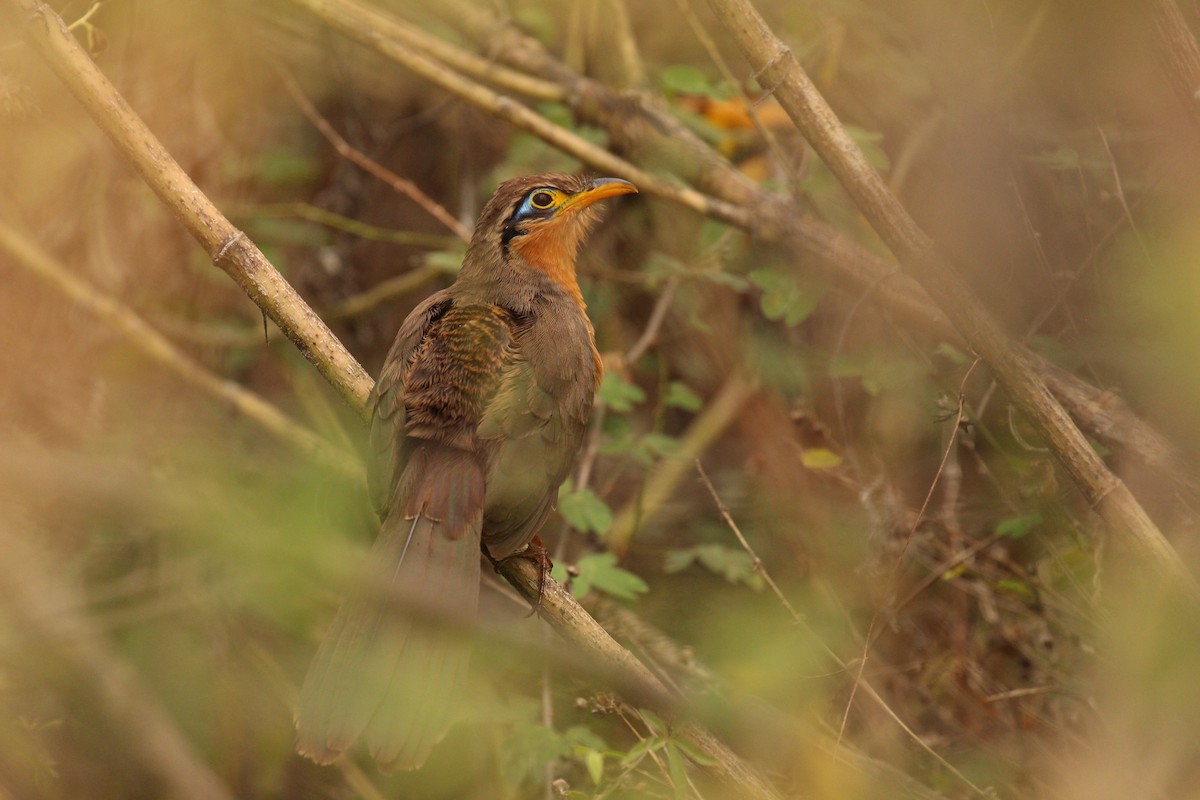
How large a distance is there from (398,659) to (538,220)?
203 cm

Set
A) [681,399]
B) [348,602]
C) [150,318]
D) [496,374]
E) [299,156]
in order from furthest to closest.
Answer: [299,156]
[150,318]
[681,399]
[496,374]
[348,602]

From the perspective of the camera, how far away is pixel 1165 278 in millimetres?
2371

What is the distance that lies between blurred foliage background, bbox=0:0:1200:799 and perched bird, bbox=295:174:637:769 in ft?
0.74

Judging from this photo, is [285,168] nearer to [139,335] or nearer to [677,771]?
[139,335]

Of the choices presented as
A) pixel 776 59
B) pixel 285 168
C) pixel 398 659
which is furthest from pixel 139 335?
pixel 776 59

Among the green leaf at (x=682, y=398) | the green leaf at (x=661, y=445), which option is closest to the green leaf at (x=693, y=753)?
the green leaf at (x=661, y=445)

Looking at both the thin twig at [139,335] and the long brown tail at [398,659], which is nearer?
the long brown tail at [398,659]

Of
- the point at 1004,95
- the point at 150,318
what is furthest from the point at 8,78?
the point at 1004,95

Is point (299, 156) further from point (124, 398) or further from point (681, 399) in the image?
point (681, 399)

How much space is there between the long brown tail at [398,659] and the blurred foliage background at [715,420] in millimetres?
187

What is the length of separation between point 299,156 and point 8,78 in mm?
3070

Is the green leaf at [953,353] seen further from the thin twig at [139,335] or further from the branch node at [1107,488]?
the thin twig at [139,335]

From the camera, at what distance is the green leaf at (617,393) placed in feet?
13.6

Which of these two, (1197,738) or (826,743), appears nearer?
(1197,738)
